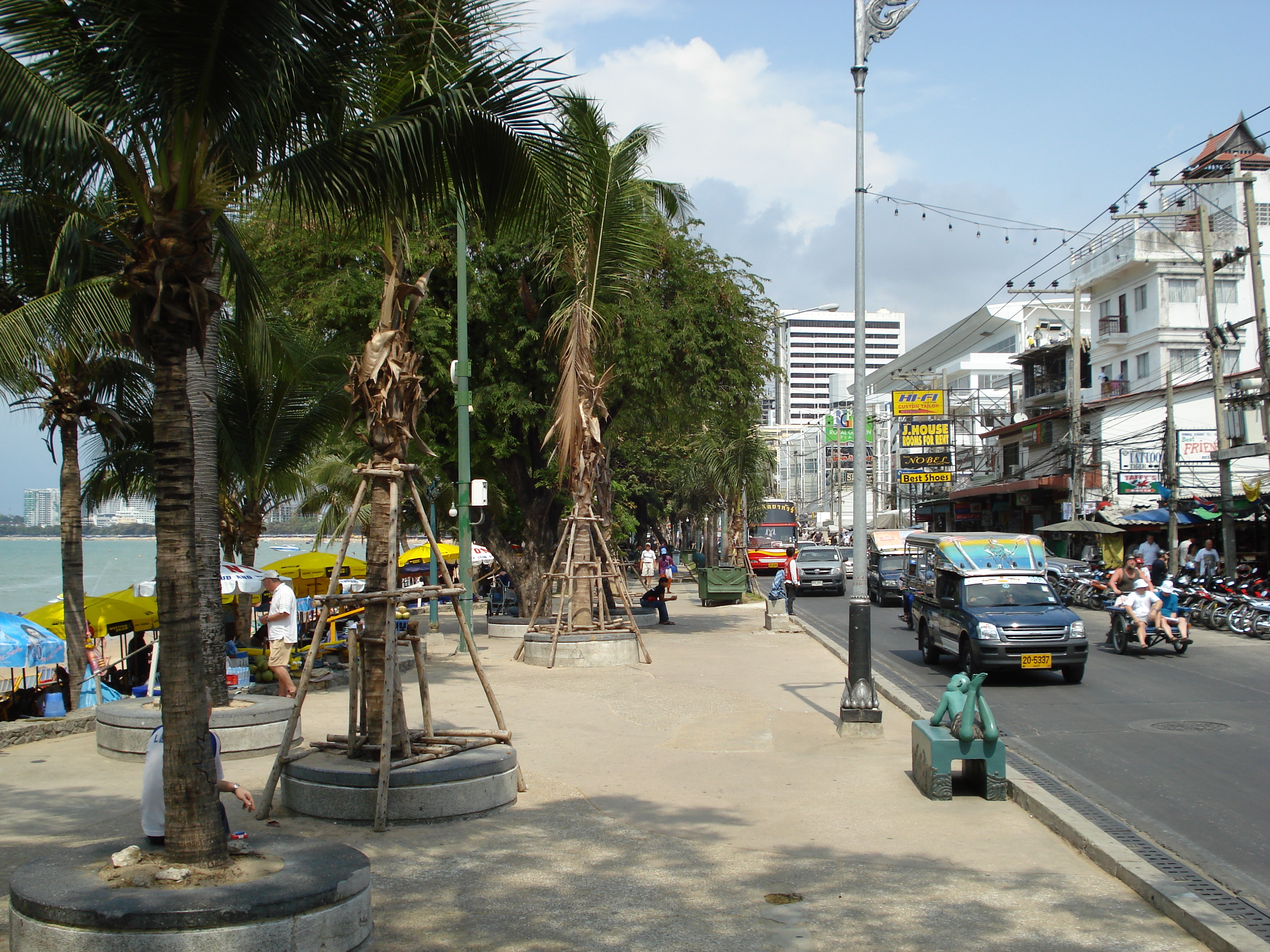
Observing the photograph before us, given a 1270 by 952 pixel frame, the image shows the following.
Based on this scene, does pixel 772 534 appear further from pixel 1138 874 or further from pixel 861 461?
pixel 1138 874

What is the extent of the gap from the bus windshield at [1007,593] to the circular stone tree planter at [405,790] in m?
9.97

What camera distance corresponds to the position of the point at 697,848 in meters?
7.04

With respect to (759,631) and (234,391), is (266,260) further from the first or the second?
(759,631)

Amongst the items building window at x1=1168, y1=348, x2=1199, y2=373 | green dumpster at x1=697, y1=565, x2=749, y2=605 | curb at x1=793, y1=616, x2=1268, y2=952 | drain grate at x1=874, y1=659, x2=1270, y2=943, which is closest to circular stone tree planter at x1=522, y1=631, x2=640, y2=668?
drain grate at x1=874, y1=659, x2=1270, y2=943

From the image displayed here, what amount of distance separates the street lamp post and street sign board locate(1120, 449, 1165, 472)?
3258 cm

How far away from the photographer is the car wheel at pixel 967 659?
14977 mm

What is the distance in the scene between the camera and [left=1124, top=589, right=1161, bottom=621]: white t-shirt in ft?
59.6

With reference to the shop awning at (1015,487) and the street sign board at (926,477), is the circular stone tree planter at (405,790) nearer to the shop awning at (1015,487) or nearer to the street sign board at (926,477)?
the shop awning at (1015,487)

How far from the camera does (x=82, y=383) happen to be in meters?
12.5

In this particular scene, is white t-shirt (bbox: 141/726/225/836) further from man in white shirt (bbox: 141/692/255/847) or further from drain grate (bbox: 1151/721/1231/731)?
drain grate (bbox: 1151/721/1231/731)

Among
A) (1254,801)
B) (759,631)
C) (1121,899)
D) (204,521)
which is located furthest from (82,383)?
(759,631)

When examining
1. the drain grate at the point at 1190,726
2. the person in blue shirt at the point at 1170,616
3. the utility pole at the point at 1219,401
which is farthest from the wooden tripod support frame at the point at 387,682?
the utility pole at the point at 1219,401

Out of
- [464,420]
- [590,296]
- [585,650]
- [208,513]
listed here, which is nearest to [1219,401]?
[590,296]

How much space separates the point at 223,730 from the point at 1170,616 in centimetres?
1564
